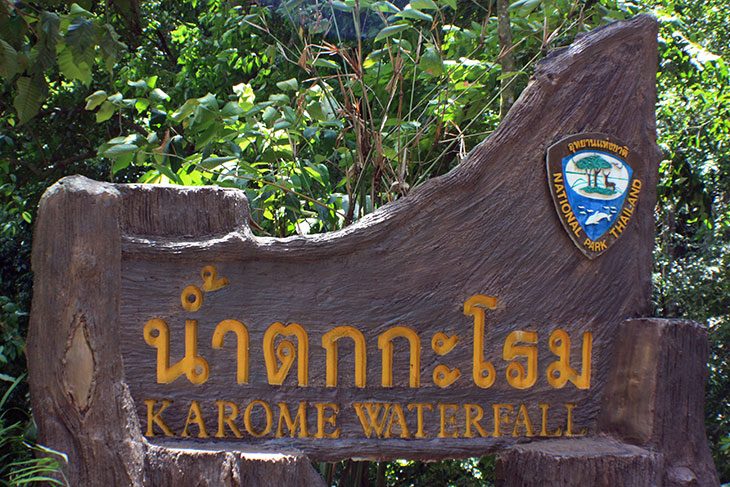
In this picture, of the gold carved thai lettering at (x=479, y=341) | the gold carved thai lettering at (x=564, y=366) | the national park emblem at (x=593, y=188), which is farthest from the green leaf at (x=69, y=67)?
the gold carved thai lettering at (x=564, y=366)

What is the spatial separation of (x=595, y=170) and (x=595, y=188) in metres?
0.07

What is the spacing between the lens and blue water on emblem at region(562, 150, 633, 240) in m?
2.47

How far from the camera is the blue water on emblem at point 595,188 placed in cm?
247

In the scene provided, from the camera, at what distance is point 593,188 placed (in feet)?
8.13

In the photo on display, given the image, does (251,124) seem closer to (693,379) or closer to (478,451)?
(478,451)

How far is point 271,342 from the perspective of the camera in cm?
228

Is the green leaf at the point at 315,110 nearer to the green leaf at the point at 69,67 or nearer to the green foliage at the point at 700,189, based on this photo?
the green leaf at the point at 69,67

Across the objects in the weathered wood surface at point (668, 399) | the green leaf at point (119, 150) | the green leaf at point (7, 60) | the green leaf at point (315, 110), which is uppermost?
the green leaf at point (315, 110)

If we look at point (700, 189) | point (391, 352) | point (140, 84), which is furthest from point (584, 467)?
point (140, 84)

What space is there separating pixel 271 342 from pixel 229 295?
200 millimetres

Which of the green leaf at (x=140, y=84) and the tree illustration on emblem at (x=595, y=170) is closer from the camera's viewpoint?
the tree illustration on emblem at (x=595, y=170)

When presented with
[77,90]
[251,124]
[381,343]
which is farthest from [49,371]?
[77,90]

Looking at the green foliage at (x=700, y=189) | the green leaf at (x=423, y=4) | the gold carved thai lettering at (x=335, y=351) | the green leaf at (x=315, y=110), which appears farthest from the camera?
the green foliage at (x=700, y=189)

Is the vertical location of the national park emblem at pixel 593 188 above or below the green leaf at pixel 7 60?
below
